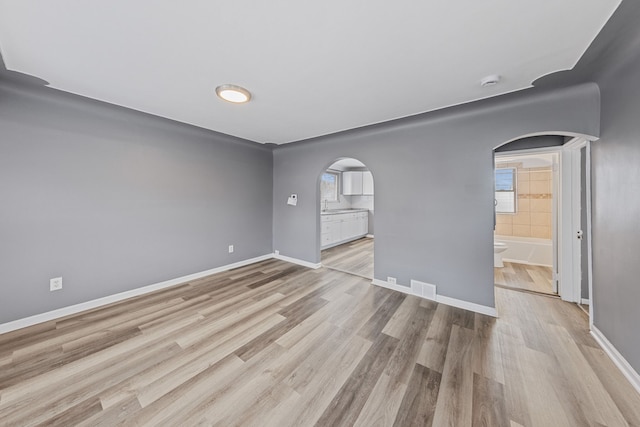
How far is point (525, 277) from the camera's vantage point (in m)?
3.48

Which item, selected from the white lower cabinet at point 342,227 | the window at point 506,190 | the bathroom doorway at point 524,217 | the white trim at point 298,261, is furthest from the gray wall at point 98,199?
the window at point 506,190

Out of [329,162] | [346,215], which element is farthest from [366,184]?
[329,162]

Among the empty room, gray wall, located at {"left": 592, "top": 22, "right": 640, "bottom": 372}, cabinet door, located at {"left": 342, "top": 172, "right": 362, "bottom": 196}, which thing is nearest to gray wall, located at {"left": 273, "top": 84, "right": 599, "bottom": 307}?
the empty room

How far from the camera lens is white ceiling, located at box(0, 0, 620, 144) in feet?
4.06

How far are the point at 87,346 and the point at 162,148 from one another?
94.4 inches

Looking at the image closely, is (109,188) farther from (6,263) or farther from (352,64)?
(352,64)

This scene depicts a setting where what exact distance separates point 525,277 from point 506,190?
7.69 feet

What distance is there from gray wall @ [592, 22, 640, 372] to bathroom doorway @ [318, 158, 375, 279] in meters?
2.90

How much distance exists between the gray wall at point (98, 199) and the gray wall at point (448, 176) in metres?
2.36

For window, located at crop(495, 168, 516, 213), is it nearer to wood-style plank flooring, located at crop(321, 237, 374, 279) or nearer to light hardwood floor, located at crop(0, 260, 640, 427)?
light hardwood floor, located at crop(0, 260, 640, 427)

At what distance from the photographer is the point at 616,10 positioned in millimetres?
1206

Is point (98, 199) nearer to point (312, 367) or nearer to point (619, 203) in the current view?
point (312, 367)

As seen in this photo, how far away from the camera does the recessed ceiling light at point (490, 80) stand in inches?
72.9

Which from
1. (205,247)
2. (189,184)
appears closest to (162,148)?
(189,184)
